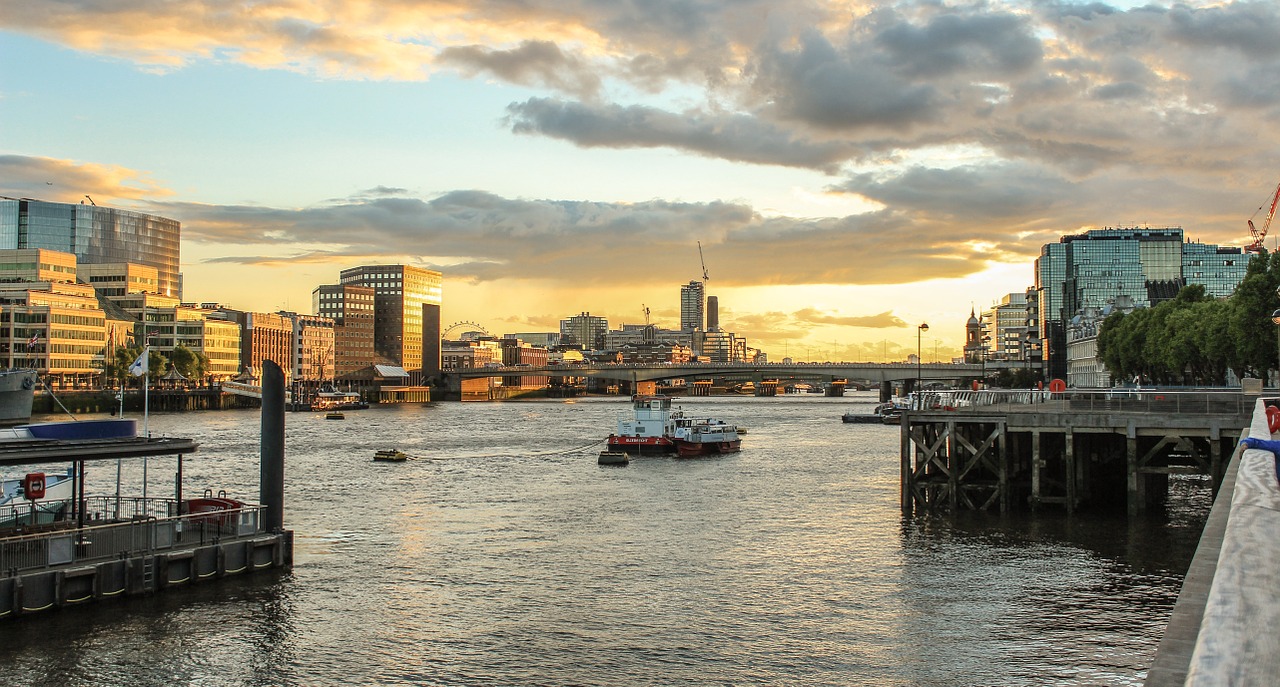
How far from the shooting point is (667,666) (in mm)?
28359

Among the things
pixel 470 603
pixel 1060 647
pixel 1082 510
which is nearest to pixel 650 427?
pixel 1082 510

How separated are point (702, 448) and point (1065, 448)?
158ft

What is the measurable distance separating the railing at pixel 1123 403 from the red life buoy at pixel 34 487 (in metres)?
40.8

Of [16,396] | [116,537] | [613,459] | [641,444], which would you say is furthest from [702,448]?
[116,537]

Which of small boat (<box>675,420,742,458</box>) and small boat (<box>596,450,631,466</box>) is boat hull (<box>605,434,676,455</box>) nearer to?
small boat (<box>675,420,742,458</box>)

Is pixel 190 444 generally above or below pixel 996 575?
above

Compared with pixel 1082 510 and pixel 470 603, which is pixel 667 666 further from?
pixel 1082 510

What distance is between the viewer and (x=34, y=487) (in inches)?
1441

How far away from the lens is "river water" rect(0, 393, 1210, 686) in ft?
92.4

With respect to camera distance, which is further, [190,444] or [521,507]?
[521,507]

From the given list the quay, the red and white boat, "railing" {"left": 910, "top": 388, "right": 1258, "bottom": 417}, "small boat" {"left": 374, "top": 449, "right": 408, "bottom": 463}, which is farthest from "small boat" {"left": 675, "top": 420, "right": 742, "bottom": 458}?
the quay

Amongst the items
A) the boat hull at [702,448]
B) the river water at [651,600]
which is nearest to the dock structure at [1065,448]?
the river water at [651,600]

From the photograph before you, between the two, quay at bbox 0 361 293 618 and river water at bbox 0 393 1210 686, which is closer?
river water at bbox 0 393 1210 686

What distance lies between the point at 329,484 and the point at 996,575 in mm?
47006
